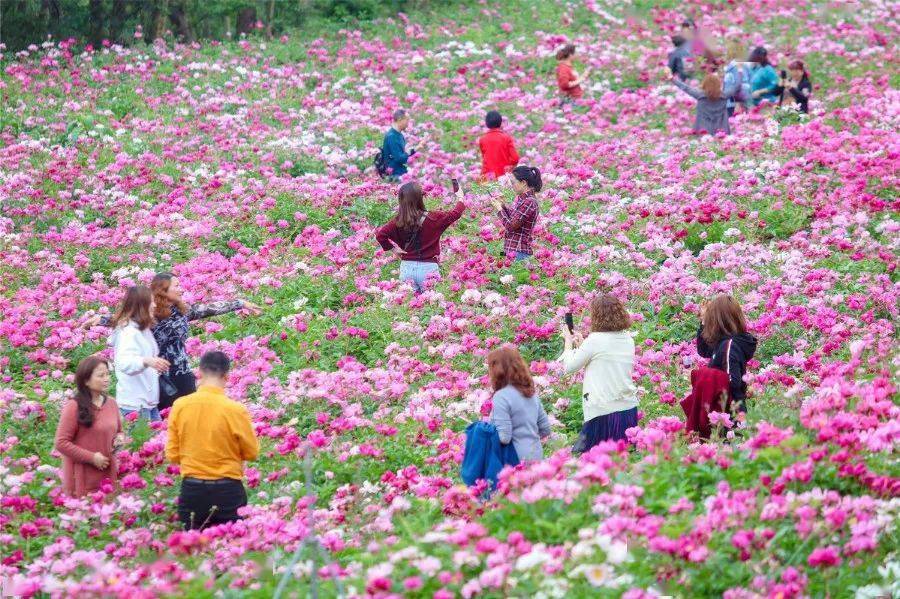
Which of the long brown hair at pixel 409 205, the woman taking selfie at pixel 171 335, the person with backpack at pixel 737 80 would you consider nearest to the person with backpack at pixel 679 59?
the person with backpack at pixel 737 80

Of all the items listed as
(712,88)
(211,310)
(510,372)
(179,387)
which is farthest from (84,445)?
(712,88)

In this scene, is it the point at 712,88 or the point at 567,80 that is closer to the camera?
the point at 712,88

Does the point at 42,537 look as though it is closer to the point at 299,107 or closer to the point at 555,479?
the point at 555,479

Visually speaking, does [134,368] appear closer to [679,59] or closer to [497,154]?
[497,154]

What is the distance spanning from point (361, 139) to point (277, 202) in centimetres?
267

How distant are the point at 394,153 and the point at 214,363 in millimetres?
8041

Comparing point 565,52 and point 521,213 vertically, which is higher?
point 565,52

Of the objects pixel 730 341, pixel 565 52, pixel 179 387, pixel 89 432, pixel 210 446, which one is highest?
pixel 565 52

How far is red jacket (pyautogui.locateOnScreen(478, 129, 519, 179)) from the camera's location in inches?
553

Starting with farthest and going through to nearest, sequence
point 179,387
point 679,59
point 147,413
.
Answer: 1. point 679,59
2. point 179,387
3. point 147,413

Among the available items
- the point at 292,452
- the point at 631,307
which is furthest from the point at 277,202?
the point at 292,452

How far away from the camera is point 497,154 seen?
553 inches

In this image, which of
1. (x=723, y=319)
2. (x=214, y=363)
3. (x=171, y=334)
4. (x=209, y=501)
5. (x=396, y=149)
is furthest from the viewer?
Result: (x=396, y=149)

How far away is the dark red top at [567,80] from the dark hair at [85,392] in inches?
463
